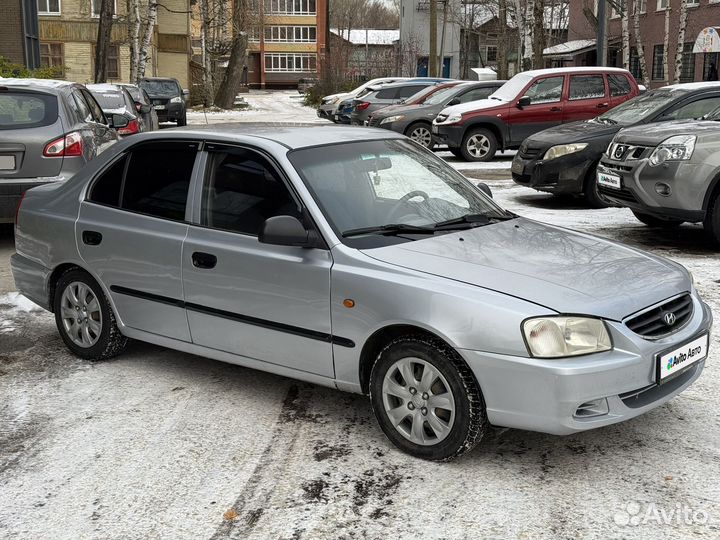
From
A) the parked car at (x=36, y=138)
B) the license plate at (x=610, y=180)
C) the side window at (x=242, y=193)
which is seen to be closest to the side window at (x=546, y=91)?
the license plate at (x=610, y=180)

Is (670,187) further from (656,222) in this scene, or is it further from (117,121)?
(117,121)

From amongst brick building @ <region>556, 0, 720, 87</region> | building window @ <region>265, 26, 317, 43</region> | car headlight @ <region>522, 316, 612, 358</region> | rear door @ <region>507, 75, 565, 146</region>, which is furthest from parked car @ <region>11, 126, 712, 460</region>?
building window @ <region>265, 26, 317, 43</region>

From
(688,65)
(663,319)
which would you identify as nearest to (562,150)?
(663,319)

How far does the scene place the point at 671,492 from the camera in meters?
3.89

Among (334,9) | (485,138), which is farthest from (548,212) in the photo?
(334,9)

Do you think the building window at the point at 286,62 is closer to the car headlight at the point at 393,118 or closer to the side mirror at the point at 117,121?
the car headlight at the point at 393,118

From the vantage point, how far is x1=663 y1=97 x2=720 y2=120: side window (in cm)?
1105

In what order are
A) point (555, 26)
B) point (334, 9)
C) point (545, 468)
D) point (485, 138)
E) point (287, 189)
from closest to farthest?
1. point (545, 468)
2. point (287, 189)
3. point (485, 138)
4. point (555, 26)
5. point (334, 9)

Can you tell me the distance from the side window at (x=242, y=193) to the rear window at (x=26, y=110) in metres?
5.07

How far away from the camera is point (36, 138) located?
9.31 meters

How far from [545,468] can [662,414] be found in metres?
0.98

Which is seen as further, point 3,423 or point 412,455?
point 3,423

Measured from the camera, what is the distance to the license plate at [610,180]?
934 centimetres

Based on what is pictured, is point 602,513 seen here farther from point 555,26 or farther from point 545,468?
point 555,26
